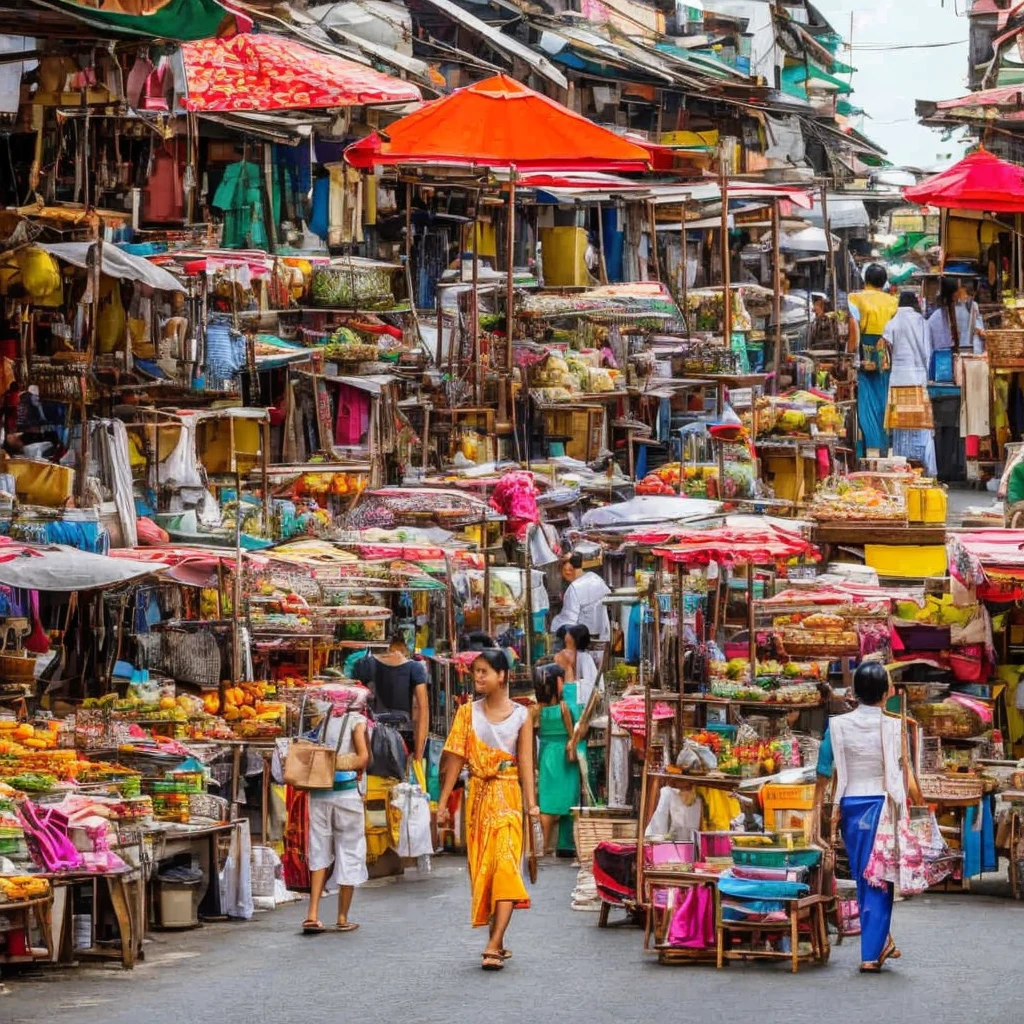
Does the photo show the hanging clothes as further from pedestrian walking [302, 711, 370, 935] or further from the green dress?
pedestrian walking [302, 711, 370, 935]

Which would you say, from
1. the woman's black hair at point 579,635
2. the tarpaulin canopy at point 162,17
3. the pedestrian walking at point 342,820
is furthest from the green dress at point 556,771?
the tarpaulin canopy at point 162,17

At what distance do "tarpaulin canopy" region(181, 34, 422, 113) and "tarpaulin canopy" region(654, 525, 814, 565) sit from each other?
16.2 feet

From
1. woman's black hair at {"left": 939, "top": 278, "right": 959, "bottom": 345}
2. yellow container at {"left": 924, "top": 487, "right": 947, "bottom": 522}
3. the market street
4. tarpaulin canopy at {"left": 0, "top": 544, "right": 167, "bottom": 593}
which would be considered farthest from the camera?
woman's black hair at {"left": 939, "top": 278, "right": 959, "bottom": 345}

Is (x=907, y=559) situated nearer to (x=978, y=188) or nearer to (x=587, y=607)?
(x=587, y=607)

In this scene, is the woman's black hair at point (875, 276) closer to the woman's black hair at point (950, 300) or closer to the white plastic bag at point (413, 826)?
the woman's black hair at point (950, 300)

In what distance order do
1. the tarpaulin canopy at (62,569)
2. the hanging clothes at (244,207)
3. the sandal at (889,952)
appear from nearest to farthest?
1. the sandal at (889,952)
2. the tarpaulin canopy at (62,569)
3. the hanging clothes at (244,207)

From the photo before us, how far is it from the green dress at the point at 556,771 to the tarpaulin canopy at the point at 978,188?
464 inches

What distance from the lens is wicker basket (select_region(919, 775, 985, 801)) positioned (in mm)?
15336

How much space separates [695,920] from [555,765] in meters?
4.63

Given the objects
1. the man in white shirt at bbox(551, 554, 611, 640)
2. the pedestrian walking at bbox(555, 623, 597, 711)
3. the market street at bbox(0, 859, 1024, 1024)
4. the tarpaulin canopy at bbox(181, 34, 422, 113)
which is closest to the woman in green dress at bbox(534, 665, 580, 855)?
the pedestrian walking at bbox(555, 623, 597, 711)

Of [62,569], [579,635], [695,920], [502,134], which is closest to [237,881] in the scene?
[62,569]

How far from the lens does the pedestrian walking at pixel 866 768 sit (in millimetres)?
11219

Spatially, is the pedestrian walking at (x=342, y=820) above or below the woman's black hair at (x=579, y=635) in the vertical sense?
below

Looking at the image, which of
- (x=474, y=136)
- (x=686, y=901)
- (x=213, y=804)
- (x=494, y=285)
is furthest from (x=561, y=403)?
(x=686, y=901)
